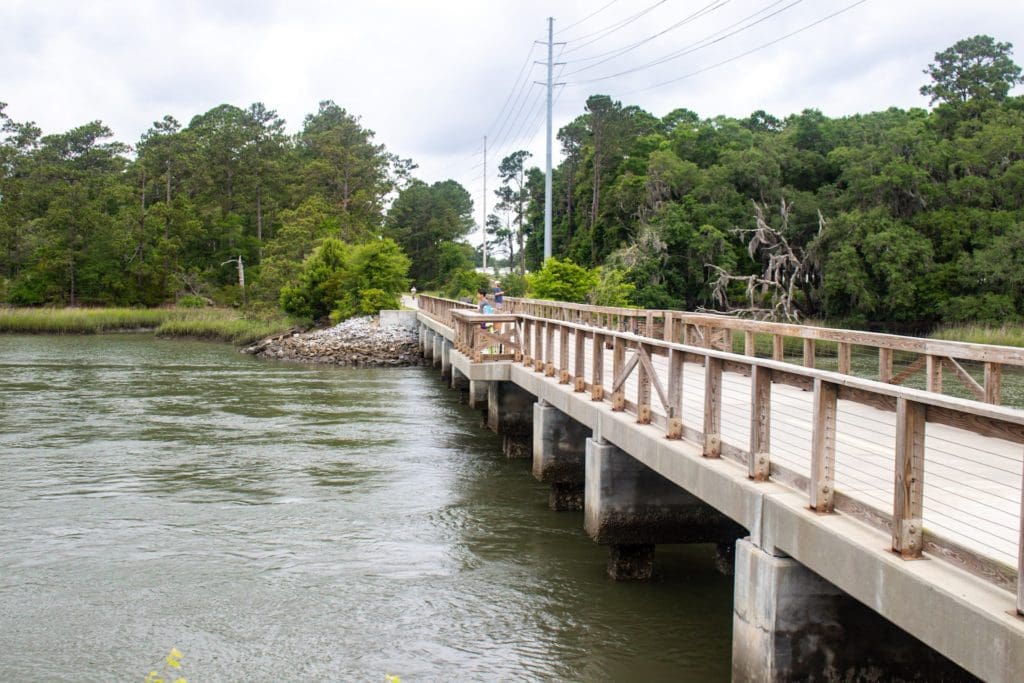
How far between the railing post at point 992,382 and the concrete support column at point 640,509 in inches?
118

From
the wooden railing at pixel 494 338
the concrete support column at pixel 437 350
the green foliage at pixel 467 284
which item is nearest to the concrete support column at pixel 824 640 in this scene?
the wooden railing at pixel 494 338

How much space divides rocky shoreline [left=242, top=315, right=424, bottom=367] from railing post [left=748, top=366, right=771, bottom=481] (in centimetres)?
3544

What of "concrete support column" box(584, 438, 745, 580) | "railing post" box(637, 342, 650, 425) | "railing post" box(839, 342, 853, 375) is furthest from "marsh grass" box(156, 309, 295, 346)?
"railing post" box(839, 342, 853, 375)

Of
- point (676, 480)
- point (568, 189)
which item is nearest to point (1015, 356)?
point (676, 480)

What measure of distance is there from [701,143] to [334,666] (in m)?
63.8

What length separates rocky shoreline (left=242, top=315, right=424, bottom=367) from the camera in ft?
141

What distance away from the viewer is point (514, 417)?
1892cm

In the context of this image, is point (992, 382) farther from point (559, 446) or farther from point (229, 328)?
point (229, 328)

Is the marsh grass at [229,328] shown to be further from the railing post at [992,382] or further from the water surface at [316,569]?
the railing post at [992,382]

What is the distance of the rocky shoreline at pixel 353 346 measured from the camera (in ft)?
141

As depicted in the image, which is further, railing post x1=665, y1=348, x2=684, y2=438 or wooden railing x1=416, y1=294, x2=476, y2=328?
wooden railing x1=416, y1=294, x2=476, y2=328

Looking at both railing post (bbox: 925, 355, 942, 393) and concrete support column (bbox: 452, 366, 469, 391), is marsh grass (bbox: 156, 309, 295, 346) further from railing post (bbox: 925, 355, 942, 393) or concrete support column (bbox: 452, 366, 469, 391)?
railing post (bbox: 925, 355, 942, 393)

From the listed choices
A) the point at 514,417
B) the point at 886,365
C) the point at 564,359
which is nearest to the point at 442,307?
the point at 514,417

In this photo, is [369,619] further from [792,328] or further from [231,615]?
[792,328]
